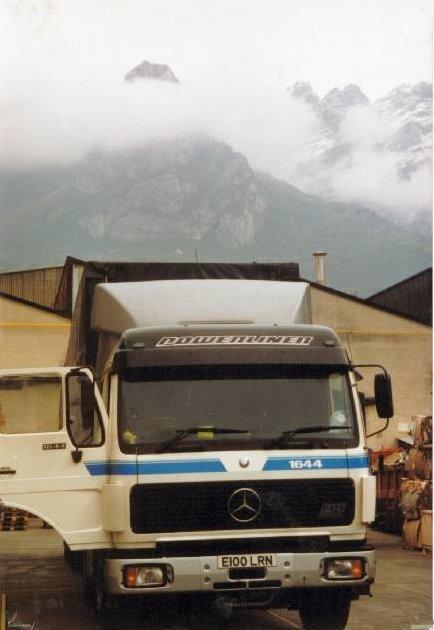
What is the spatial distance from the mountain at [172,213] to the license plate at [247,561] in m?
4.30

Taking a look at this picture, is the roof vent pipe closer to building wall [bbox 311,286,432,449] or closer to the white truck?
building wall [bbox 311,286,432,449]

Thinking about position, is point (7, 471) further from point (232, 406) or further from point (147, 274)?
point (147, 274)

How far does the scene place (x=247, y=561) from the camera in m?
A: 7.30

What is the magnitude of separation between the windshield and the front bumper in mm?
793

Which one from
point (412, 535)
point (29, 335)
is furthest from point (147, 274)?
point (29, 335)

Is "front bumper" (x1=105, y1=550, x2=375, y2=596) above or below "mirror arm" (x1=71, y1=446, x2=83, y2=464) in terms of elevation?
below

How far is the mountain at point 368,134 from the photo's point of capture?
35.1 feet

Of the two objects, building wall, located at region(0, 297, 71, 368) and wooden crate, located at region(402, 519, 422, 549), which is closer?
wooden crate, located at region(402, 519, 422, 549)

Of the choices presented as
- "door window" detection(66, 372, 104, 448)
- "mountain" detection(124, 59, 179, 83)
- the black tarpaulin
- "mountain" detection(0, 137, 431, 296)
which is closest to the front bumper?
"door window" detection(66, 372, 104, 448)

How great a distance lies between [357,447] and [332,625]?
1776 millimetres

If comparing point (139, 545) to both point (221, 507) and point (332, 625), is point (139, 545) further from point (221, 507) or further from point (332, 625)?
point (332, 625)

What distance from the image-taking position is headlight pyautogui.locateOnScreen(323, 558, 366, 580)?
739 cm

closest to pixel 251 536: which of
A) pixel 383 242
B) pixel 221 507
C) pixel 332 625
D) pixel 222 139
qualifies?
pixel 221 507

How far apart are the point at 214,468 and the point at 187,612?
112 centimetres
